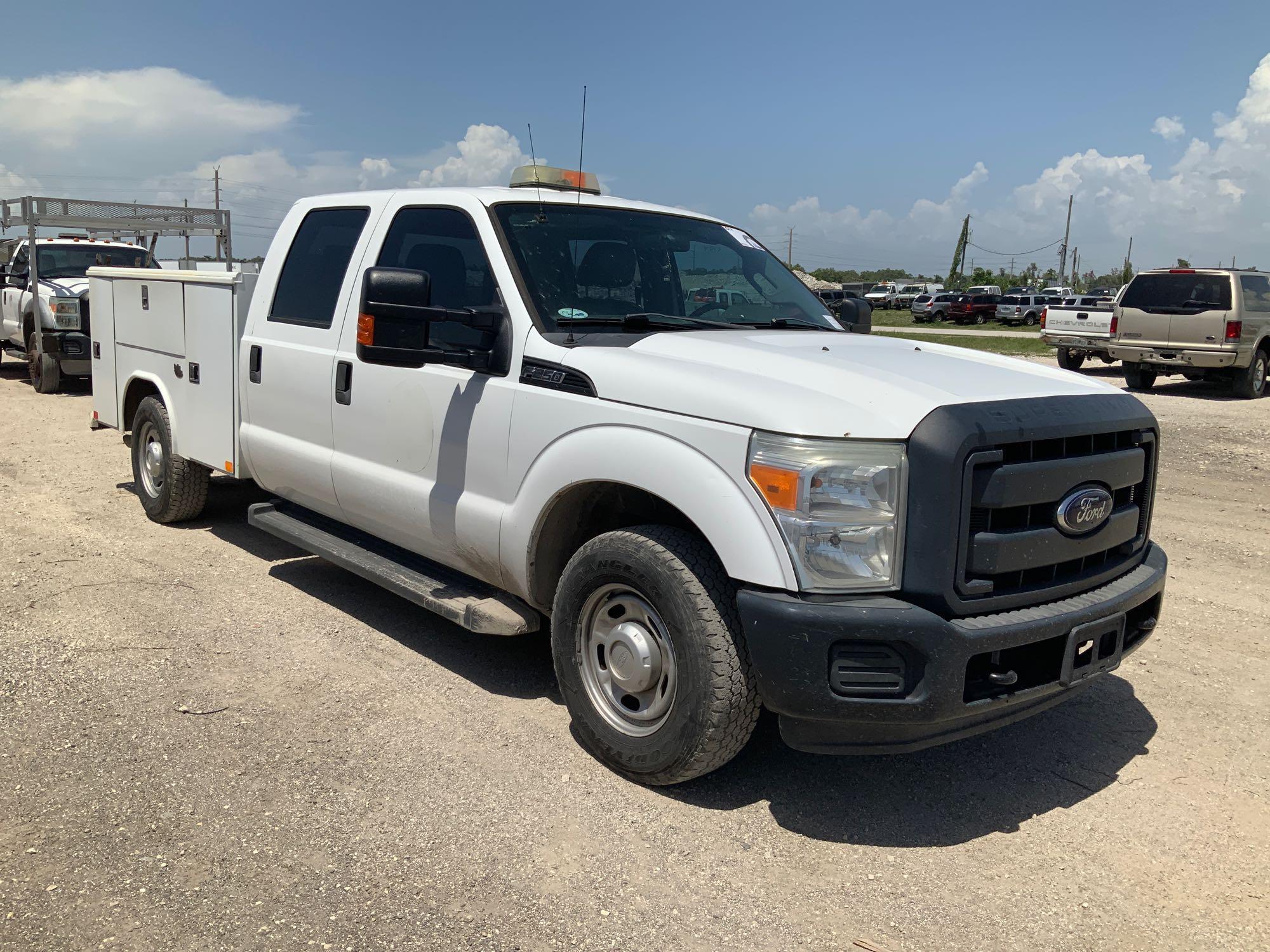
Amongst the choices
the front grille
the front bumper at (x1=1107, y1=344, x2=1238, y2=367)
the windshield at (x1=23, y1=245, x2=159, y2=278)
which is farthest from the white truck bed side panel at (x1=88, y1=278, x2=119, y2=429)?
the front bumper at (x1=1107, y1=344, x2=1238, y2=367)

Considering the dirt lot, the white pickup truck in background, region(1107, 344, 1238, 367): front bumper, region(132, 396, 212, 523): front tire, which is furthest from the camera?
the white pickup truck in background

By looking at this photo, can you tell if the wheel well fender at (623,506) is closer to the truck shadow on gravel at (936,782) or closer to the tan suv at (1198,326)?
the truck shadow on gravel at (936,782)

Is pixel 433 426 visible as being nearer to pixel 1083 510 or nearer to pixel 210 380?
pixel 210 380

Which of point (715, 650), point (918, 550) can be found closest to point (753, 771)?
point (715, 650)

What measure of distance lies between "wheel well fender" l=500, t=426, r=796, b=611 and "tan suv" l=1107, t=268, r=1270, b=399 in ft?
47.7

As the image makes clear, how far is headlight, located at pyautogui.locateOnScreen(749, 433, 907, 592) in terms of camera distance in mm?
3068

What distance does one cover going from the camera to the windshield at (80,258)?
14.8 metres

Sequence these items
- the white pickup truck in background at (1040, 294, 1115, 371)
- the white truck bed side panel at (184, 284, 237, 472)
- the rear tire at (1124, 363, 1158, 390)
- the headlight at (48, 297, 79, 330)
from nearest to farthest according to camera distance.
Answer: the white truck bed side panel at (184, 284, 237, 472) → the headlight at (48, 297, 79, 330) → the rear tire at (1124, 363, 1158, 390) → the white pickup truck in background at (1040, 294, 1115, 371)

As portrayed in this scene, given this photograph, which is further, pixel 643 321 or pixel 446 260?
pixel 446 260

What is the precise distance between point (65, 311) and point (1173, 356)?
15.6 metres

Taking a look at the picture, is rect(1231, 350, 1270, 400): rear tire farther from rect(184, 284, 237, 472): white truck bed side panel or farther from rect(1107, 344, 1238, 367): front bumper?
rect(184, 284, 237, 472): white truck bed side panel

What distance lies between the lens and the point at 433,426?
4395mm

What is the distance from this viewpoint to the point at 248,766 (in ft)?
12.3

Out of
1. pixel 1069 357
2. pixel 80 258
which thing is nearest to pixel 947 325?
pixel 1069 357
